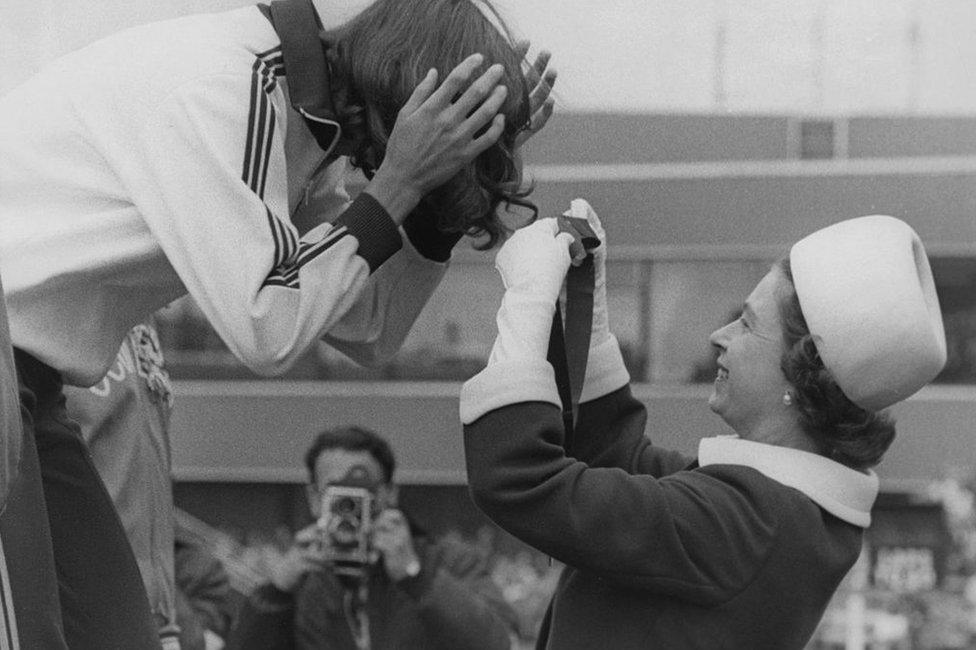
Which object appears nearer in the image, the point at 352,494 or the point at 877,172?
the point at 352,494

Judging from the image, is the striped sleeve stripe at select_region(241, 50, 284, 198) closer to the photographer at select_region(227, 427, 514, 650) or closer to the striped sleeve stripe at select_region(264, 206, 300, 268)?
the striped sleeve stripe at select_region(264, 206, 300, 268)

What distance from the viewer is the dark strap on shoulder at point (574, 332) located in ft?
6.78

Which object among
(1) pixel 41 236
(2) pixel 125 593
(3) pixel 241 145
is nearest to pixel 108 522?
(2) pixel 125 593

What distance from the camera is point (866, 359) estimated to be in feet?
6.43

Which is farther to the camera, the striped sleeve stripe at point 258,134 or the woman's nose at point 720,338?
the woman's nose at point 720,338

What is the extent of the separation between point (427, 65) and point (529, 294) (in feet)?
1.02

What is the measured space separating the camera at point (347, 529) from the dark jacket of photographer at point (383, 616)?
5 centimetres

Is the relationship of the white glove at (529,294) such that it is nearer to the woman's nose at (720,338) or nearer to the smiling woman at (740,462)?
the smiling woman at (740,462)

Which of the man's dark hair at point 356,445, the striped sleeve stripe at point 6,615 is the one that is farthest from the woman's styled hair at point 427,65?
the man's dark hair at point 356,445

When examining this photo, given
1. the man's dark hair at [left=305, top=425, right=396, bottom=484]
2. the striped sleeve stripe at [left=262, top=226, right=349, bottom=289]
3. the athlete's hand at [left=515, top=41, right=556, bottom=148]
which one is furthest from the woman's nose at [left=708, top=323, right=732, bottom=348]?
the man's dark hair at [left=305, top=425, right=396, bottom=484]

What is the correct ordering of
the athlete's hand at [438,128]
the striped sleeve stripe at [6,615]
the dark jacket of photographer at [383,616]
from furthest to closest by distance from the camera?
the dark jacket of photographer at [383,616] < the athlete's hand at [438,128] < the striped sleeve stripe at [6,615]

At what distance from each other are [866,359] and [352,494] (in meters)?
2.08

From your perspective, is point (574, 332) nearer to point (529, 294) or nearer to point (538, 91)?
point (529, 294)

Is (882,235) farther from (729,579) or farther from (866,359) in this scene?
(729,579)
